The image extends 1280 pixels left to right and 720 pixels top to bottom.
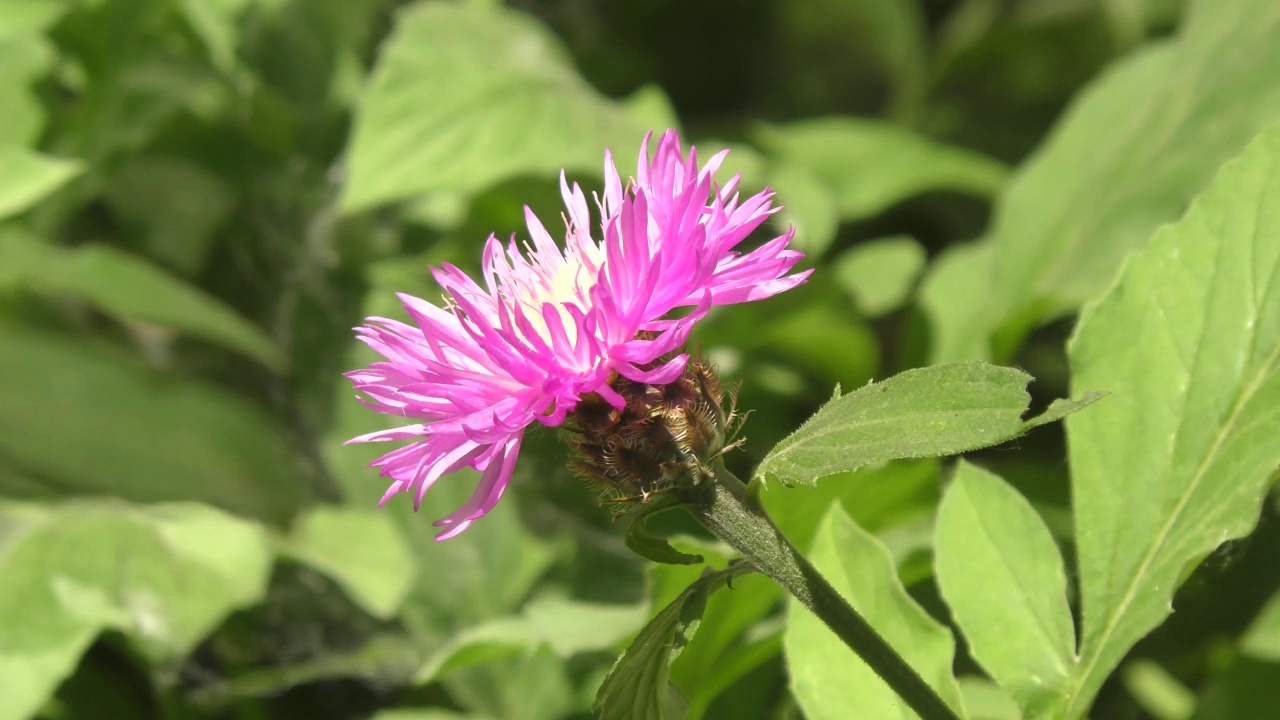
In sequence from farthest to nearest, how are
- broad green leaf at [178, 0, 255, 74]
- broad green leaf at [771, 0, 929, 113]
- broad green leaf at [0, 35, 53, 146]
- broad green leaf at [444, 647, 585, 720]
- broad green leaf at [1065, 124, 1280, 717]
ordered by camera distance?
broad green leaf at [771, 0, 929, 113] < broad green leaf at [178, 0, 255, 74] < broad green leaf at [0, 35, 53, 146] < broad green leaf at [444, 647, 585, 720] < broad green leaf at [1065, 124, 1280, 717]

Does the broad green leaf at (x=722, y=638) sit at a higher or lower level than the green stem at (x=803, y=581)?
lower

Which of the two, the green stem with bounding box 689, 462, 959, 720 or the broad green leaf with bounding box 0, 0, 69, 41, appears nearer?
the green stem with bounding box 689, 462, 959, 720

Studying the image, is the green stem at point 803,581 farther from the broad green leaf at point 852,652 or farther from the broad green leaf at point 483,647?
the broad green leaf at point 483,647

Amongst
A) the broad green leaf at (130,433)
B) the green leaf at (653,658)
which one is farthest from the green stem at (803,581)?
the broad green leaf at (130,433)

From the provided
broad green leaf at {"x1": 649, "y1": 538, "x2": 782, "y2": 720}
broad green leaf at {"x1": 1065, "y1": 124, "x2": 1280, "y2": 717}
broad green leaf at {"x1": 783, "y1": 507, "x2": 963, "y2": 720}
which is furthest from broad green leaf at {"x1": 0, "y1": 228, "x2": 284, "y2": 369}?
broad green leaf at {"x1": 1065, "y1": 124, "x2": 1280, "y2": 717}

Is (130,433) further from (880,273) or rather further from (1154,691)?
(1154,691)

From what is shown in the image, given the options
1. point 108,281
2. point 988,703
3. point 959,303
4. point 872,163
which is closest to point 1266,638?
point 988,703

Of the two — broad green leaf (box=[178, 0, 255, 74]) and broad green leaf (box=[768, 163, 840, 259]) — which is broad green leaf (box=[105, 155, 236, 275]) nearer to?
broad green leaf (box=[178, 0, 255, 74])

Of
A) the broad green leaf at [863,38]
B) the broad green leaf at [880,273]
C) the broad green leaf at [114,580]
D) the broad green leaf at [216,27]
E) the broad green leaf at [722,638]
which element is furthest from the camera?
the broad green leaf at [863,38]
